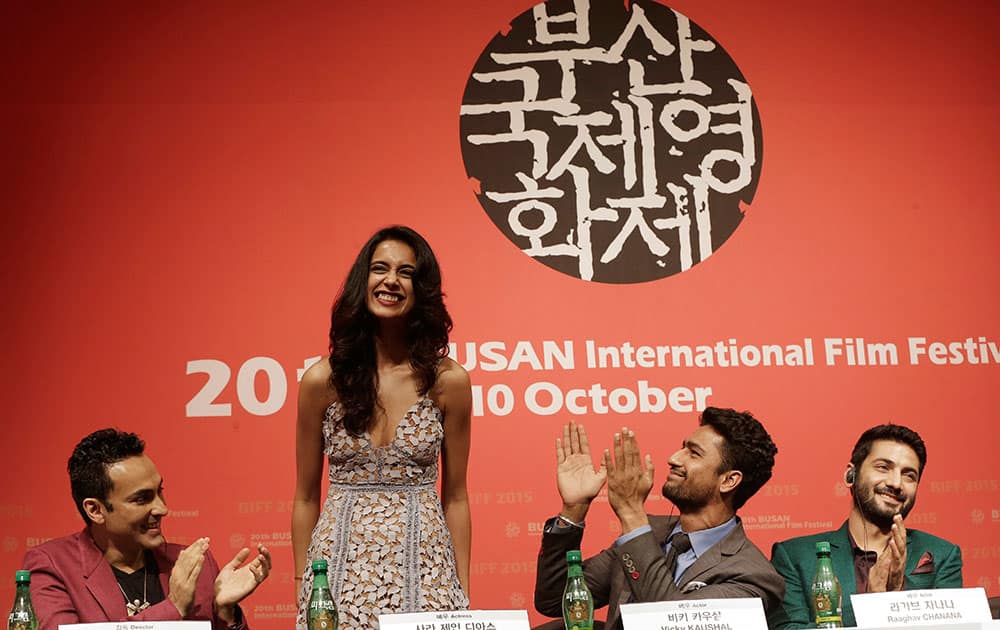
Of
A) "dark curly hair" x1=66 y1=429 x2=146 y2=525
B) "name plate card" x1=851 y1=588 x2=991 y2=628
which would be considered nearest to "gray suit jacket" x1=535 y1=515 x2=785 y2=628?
"name plate card" x1=851 y1=588 x2=991 y2=628

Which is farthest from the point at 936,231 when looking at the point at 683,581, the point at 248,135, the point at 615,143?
the point at 248,135

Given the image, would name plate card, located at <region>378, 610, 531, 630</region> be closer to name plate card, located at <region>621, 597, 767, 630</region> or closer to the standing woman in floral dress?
name plate card, located at <region>621, 597, 767, 630</region>

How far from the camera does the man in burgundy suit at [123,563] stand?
2488 mm

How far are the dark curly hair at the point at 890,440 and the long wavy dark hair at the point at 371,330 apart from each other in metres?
1.24


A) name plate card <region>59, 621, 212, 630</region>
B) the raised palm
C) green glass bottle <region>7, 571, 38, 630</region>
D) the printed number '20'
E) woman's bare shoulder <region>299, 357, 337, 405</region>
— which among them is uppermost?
the printed number '20'

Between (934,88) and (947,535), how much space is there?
1530 millimetres

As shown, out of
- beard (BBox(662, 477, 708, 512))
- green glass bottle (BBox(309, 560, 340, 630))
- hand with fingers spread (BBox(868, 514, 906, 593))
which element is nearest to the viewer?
green glass bottle (BBox(309, 560, 340, 630))

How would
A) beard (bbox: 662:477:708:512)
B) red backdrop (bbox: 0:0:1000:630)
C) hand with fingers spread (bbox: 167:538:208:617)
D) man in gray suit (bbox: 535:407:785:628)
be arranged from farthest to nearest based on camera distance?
red backdrop (bbox: 0:0:1000:630)
beard (bbox: 662:477:708:512)
man in gray suit (bbox: 535:407:785:628)
hand with fingers spread (bbox: 167:538:208:617)

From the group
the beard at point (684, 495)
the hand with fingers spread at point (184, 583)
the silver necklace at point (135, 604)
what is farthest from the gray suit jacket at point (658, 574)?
the silver necklace at point (135, 604)

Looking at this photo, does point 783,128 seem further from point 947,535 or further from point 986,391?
point 947,535

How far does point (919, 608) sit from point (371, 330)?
4.48ft

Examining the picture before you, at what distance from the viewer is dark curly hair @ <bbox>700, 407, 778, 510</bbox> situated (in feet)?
9.96

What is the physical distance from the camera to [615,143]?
3.88 meters

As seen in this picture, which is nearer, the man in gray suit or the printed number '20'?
the man in gray suit
